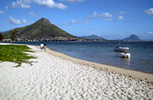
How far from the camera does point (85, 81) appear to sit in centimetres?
754

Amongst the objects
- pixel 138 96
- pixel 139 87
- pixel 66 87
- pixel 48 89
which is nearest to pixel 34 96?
pixel 48 89

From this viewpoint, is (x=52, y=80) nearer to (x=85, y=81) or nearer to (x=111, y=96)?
(x=85, y=81)

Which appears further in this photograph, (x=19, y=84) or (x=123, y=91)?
(x=19, y=84)

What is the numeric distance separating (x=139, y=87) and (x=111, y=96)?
89.2 inches

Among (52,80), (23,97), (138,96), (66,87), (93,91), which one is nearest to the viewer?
(23,97)

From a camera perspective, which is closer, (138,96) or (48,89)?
(138,96)

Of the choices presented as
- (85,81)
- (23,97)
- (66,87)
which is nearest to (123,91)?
(85,81)

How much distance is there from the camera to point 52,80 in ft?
24.6

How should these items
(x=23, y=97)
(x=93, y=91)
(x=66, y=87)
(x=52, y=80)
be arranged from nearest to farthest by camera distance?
(x=23, y=97), (x=93, y=91), (x=66, y=87), (x=52, y=80)

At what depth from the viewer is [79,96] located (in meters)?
5.54

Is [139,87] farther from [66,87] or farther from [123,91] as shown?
[66,87]

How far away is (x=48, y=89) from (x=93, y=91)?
220 cm

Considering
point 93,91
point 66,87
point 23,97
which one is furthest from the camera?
point 66,87

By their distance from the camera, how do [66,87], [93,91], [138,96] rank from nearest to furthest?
1. [138,96]
2. [93,91]
3. [66,87]
